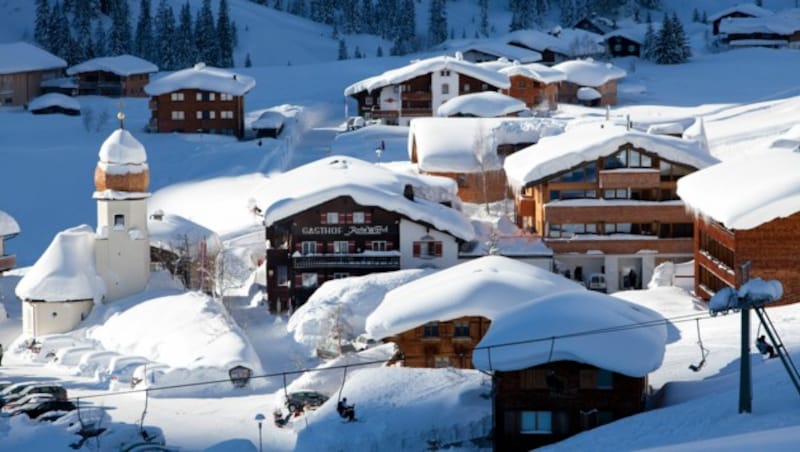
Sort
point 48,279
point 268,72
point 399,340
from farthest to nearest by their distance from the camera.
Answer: point 268,72 → point 48,279 → point 399,340

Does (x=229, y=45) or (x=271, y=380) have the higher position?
(x=229, y=45)

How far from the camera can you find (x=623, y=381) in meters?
32.0

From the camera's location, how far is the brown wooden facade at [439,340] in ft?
127

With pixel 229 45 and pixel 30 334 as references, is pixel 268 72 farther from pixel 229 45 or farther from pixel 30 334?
pixel 30 334

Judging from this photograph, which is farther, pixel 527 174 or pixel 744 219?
pixel 527 174

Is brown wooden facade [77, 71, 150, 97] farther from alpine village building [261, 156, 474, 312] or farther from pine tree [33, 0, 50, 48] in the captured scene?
alpine village building [261, 156, 474, 312]

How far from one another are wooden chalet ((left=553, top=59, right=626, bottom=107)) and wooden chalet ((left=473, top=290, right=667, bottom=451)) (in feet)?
207

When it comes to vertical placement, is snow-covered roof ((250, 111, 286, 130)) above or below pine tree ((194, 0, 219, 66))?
below

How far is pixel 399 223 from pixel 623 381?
1847cm

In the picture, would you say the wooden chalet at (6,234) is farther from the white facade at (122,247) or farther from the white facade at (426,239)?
the white facade at (426,239)

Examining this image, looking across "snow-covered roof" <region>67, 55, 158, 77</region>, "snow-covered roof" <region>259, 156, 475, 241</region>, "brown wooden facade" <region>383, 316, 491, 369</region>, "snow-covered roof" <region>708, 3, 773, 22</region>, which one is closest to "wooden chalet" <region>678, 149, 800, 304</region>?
"brown wooden facade" <region>383, 316, 491, 369</region>

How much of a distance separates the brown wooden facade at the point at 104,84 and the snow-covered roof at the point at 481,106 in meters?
28.0

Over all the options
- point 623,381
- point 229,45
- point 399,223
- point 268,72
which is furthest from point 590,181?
point 229,45

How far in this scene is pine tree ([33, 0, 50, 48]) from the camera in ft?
390
